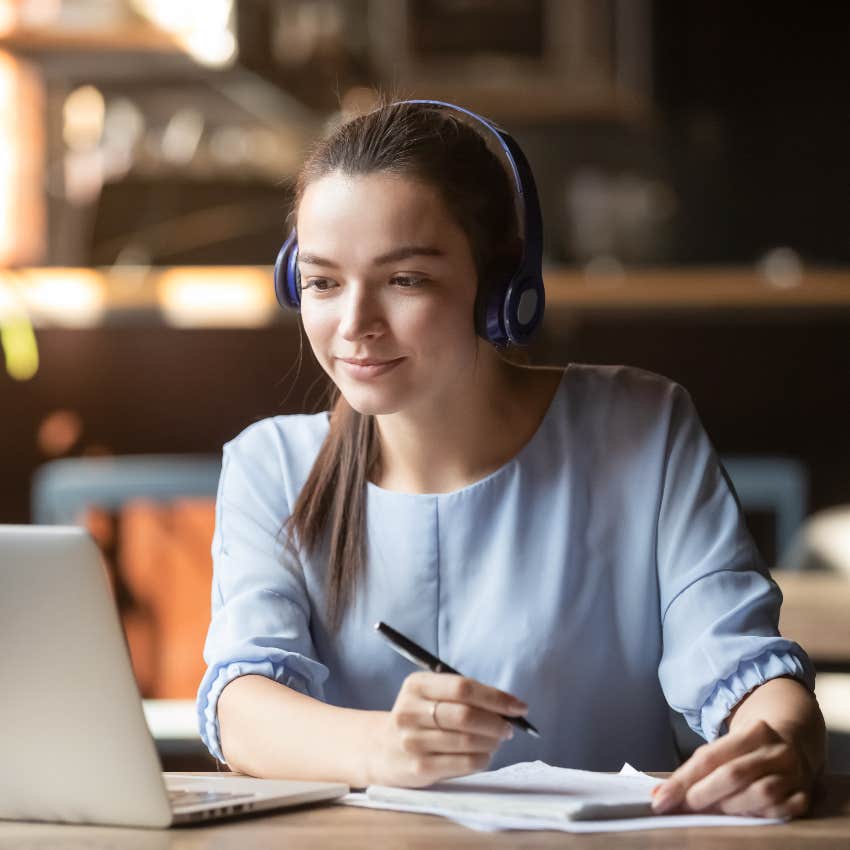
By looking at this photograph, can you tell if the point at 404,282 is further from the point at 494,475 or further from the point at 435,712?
the point at 435,712

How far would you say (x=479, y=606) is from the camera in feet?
4.55

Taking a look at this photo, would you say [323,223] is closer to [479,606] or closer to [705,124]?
[479,606]

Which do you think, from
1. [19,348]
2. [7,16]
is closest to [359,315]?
[7,16]

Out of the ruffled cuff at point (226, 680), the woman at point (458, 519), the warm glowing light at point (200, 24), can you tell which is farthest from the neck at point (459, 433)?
the warm glowing light at point (200, 24)

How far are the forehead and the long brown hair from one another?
1 cm

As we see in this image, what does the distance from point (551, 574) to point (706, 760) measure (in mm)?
409

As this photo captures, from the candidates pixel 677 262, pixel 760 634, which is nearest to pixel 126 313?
pixel 677 262

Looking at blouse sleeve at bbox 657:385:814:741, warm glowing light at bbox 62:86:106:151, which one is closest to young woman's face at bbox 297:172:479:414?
blouse sleeve at bbox 657:385:814:741

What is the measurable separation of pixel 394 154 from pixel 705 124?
2845 mm

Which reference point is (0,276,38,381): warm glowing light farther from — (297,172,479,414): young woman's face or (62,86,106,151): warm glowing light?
(297,172,479,414): young woman's face

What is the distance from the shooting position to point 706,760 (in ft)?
3.28

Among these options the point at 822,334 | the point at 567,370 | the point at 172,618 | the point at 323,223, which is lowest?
the point at 172,618

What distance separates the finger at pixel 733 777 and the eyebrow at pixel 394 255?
0.51 meters

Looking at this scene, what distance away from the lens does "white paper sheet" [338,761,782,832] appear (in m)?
0.96
